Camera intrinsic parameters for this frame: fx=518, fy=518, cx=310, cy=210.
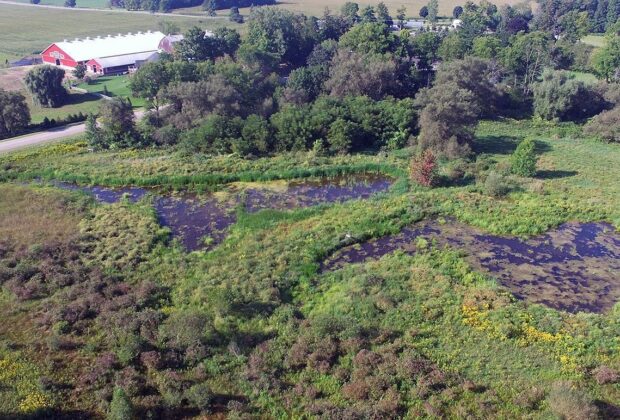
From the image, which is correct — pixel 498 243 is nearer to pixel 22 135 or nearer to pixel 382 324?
pixel 382 324

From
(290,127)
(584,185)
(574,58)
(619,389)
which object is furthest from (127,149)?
(574,58)

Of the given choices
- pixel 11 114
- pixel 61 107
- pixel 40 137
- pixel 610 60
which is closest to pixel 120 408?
pixel 40 137

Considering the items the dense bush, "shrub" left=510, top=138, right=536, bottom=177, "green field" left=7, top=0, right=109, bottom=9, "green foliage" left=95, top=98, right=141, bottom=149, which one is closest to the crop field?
"green field" left=7, top=0, right=109, bottom=9

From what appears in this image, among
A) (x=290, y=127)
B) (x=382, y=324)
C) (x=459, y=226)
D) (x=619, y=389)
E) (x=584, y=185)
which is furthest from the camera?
(x=290, y=127)

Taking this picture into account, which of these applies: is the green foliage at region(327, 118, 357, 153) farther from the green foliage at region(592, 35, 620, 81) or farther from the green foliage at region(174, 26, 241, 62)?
the green foliage at region(592, 35, 620, 81)

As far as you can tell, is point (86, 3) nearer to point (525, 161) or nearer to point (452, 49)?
point (452, 49)

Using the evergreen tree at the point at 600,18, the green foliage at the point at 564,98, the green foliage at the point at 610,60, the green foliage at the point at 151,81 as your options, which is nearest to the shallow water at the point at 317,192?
the green foliage at the point at 151,81

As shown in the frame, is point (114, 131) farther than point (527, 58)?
No
